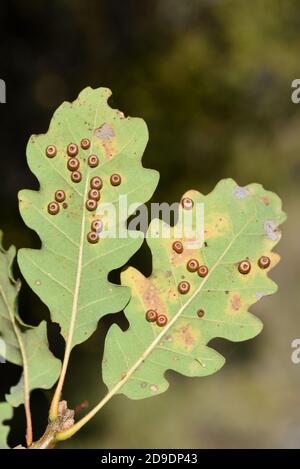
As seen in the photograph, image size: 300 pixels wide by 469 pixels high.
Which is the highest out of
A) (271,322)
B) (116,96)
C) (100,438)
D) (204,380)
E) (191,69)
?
(191,69)

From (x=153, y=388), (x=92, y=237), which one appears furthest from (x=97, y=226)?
(x=153, y=388)

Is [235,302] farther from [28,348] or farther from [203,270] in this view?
[28,348]

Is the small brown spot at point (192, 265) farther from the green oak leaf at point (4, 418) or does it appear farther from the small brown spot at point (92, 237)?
the green oak leaf at point (4, 418)

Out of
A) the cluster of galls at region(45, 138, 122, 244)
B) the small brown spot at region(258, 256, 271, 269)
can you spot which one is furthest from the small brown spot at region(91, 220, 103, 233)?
the small brown spot at region(258, 256, 271, 269)

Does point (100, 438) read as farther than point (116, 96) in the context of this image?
No

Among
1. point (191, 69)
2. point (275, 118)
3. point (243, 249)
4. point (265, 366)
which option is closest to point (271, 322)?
point (265, 366)

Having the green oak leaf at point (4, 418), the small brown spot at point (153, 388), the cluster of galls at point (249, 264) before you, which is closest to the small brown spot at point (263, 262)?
the cluster of galls at point (249, 264)

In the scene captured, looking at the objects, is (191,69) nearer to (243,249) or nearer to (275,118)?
(275,118)
